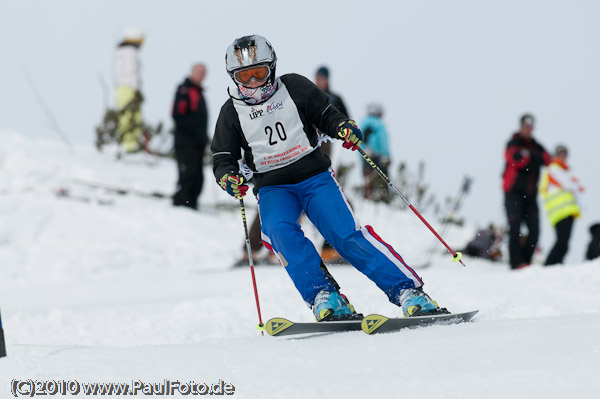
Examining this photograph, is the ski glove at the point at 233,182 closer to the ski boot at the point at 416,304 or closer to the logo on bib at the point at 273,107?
the logo on bib at the point at 273,107

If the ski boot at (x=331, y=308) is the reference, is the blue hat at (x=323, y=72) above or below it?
above

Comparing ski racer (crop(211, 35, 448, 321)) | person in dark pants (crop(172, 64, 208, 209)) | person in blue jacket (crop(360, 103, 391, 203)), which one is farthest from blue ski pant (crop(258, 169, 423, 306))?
person in dark pants (crop(172, 64, 208, 209))

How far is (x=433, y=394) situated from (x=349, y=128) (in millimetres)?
1824

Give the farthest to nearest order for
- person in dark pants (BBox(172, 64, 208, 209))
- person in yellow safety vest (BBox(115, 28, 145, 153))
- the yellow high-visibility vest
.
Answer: person in yellow safety vest (BBox(115, 28, 145, 153)) < person in dark pants (BBox(172, 64, 208, 209)) < the yellow high-visibility vest

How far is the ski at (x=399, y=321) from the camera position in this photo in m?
3.47

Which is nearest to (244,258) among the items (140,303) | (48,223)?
(140,303)

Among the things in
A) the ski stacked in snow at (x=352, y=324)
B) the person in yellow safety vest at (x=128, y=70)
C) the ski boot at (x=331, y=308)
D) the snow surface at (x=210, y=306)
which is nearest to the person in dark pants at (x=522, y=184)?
the snow surface at (x=210, y=306)

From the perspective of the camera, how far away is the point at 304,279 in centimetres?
385

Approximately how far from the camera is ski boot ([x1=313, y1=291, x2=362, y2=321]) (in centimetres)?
375

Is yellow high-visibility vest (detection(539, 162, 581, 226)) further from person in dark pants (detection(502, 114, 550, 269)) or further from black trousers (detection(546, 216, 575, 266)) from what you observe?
person in dark pants (detection(502, 114, 550, 269))

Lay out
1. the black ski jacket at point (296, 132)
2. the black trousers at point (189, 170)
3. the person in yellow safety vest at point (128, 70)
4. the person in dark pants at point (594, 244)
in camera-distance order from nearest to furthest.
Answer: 1. the black ski jacket at point (296, 132)
2. the person in dark pants at point (594, 244)
3. the black trousers at point (189, 170)
4. the person in yellow safety vest at point (128, 70)

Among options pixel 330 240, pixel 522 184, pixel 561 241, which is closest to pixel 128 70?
pixel 522 184

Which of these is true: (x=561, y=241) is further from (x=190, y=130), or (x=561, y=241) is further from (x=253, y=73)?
(x=253, y=73)

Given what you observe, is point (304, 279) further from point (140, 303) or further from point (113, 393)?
point (140, 303)
